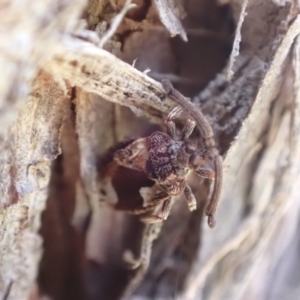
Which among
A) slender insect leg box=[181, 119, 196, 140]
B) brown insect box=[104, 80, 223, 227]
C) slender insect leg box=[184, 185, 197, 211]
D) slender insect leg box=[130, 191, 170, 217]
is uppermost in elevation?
slender insect leg box=[181, 119, 196, 140]

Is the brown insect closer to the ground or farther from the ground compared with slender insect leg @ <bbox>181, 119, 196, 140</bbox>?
closer to the ground

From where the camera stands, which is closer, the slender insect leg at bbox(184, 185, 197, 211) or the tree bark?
the tree bark

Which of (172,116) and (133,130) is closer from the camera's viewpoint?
(172,116)

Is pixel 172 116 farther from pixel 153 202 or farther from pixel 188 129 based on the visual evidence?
pixel 153 202

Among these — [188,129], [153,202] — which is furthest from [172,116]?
[153,202]

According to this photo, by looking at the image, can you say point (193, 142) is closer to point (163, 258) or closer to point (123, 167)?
point (123, 167)
